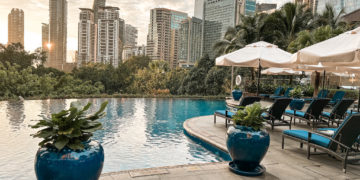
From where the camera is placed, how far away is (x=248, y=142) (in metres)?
3.42

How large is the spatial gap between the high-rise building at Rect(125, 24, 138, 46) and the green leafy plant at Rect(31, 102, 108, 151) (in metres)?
86.7

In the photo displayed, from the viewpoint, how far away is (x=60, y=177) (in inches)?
88.2

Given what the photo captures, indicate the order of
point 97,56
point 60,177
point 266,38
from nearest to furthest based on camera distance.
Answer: point 60,177 → point 266,38 → point 97,56

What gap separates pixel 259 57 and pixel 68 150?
21.2 ft

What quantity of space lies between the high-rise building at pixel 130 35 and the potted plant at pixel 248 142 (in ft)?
282

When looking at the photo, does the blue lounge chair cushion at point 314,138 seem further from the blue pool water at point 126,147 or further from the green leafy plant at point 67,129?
the green leafy plant at point 67,129

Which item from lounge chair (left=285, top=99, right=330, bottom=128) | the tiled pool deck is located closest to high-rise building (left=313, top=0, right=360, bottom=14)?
lounge chair (left=285, top=99, right=330, bottom=128)

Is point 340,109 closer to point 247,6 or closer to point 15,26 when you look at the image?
point 247,6

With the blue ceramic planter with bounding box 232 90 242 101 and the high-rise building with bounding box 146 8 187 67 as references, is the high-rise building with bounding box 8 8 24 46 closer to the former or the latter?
the high-rise building with bounding box 146 8 187 67

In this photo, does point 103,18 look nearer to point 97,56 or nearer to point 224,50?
point 97,56

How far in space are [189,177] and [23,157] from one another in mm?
3704

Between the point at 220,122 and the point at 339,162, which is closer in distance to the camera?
the point at 339,162

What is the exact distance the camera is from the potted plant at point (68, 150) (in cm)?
223

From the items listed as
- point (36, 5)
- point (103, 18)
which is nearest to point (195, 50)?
point (103, 18)
